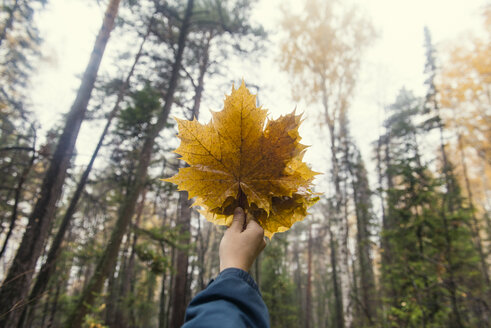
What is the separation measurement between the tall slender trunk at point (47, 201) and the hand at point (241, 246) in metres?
2.29

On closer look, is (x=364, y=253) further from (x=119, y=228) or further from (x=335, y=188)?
(x=119, y=228)

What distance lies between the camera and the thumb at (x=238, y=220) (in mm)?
1031

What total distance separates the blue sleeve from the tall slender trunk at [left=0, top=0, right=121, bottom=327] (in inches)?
91.7

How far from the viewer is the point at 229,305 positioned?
0.74 metres

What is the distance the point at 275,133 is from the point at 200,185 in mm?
428

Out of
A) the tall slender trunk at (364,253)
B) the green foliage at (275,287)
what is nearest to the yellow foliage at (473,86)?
the tall slender trunk at (364,253)

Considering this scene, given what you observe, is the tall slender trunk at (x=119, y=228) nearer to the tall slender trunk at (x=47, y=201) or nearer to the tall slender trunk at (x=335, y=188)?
the tall slender trunk at (x=47, y=201)

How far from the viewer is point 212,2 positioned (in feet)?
21.7

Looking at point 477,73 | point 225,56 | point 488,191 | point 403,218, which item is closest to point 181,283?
point 403,218

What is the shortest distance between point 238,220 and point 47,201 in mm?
3118

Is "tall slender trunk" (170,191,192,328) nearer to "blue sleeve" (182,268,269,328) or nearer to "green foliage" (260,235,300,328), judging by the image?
"green foliage" (260,235,300,328)

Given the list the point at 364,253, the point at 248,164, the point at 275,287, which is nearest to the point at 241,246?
the point at 248,164

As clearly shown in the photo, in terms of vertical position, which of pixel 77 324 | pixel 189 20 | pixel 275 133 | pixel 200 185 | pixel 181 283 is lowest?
pixel 77 324

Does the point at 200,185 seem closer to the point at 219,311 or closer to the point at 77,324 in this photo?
the point at 219,311
